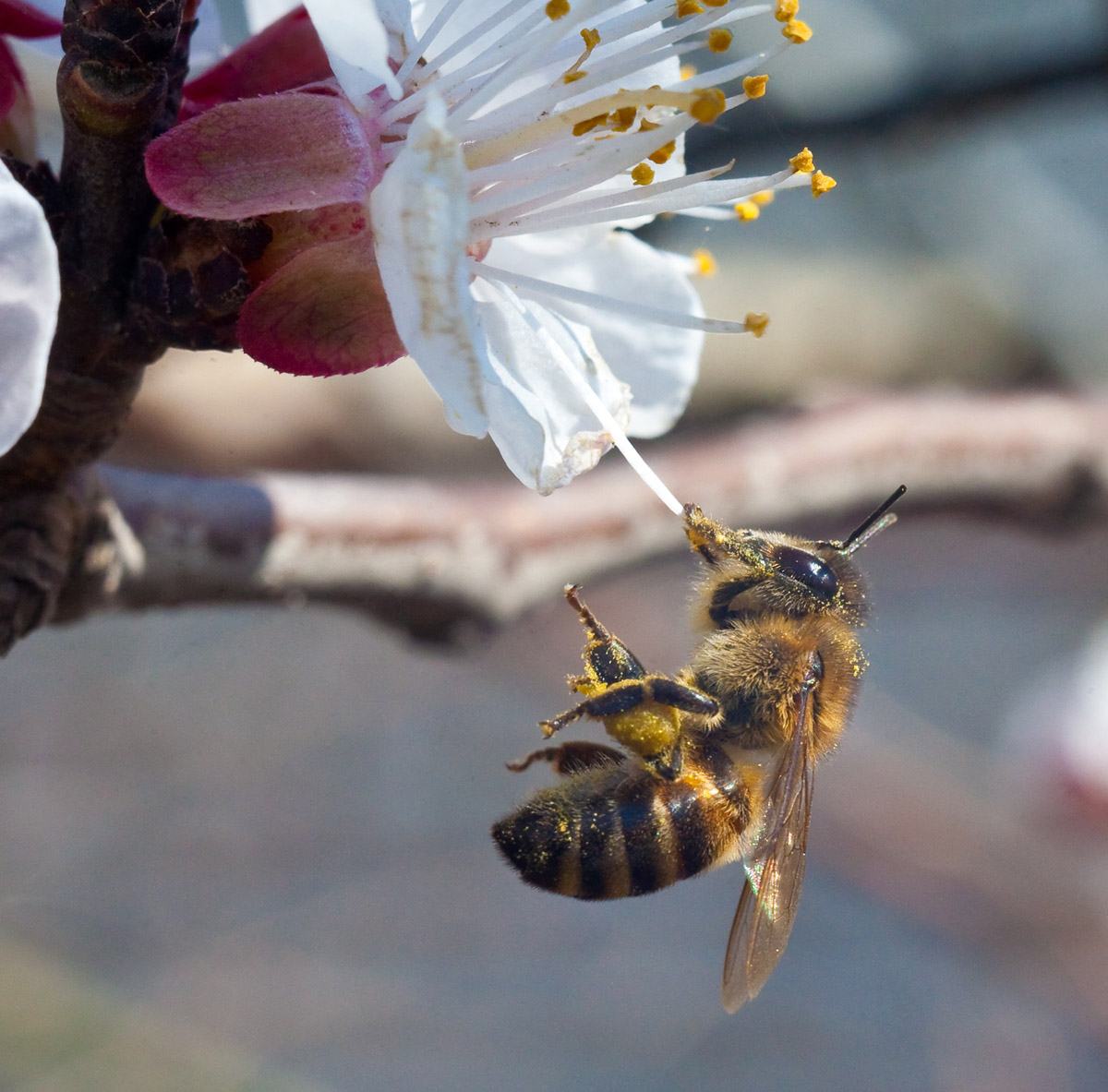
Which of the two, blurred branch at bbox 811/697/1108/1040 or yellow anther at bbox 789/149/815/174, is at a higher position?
yellow anther at bbox 789/149/815/174

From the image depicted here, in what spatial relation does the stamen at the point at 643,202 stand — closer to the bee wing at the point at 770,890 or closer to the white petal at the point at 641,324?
the white petal at the point at 641,324

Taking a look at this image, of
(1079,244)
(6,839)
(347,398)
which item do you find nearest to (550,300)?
(347,398)

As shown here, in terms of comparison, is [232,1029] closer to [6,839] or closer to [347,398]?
[6,839]

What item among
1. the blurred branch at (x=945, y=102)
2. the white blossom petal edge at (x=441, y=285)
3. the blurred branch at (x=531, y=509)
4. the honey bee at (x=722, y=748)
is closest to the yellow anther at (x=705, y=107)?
the white blossom petal edge at (x=441, y=285)

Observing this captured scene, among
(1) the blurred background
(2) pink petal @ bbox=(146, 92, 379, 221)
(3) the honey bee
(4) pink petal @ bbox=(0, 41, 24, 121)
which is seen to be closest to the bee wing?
(3) the honey bee

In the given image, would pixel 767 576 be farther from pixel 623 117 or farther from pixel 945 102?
pixel 945 102

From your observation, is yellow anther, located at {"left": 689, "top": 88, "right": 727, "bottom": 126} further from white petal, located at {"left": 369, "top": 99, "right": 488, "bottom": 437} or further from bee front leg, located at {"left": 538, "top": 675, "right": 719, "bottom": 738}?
bee front leg, located at {"left": 538, "top": 675, "right": 719, "bottom": 738}
